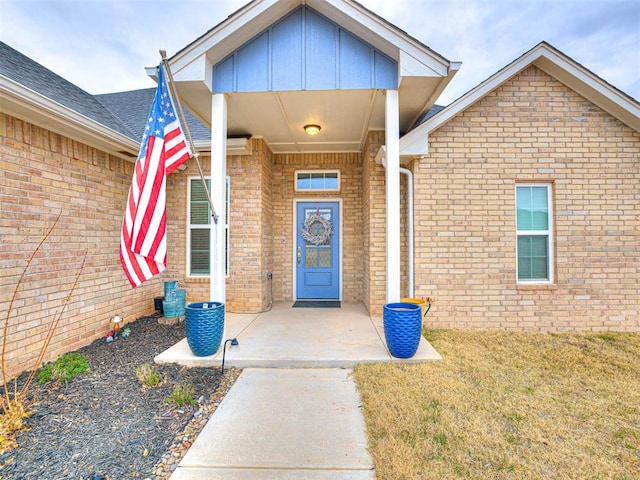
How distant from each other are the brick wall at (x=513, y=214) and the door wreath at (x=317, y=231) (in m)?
2.26

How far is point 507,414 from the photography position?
2479 mm

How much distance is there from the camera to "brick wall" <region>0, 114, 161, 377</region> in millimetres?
3170

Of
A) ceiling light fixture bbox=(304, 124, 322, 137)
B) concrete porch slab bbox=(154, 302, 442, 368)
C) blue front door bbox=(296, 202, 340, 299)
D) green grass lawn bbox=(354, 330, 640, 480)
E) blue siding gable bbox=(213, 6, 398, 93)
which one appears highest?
blue siding gable bbox=(213, 6, 398, 93)

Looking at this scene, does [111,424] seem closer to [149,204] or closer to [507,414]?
[149,204]

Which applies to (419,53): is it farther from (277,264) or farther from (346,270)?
(277,264)

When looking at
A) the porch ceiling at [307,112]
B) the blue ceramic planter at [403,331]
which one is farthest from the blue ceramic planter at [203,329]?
the porch ceiling at [307,112]

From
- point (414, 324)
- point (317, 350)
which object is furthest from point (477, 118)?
point (317, 350)

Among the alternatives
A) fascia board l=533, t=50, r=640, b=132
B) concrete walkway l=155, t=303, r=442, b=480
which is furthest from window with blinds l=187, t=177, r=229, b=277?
fascia board l=533, t=50, r=640, b=132

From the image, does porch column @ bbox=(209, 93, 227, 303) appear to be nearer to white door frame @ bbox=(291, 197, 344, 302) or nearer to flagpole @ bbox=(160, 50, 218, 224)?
flagpole @ bbox=(160, 50, 218, 224)

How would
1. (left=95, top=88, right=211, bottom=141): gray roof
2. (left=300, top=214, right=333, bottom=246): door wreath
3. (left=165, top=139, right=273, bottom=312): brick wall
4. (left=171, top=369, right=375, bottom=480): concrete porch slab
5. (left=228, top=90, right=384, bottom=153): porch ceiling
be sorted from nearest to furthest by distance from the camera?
(left=171, top=369, right=375, bottom=480): concrete porch slab, (left=228, top=90, right=384, bottom=153): porch ceiling, (left=165, top=139, right=273, bottom=312): brick wall, (left=95, top=88, right=211, bottom=141): gray roof, (left=300, top=214, right=333, bottom=246): door wreath

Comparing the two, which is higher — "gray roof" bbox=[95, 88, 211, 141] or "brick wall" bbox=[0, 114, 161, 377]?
"gray roof" bbox=[95, 88, 211, 141]

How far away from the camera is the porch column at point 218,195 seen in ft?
12.7

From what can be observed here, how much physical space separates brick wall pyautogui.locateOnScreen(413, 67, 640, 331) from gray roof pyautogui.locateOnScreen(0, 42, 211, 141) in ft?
15.0

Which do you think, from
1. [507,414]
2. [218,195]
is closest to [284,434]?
[507,414]
